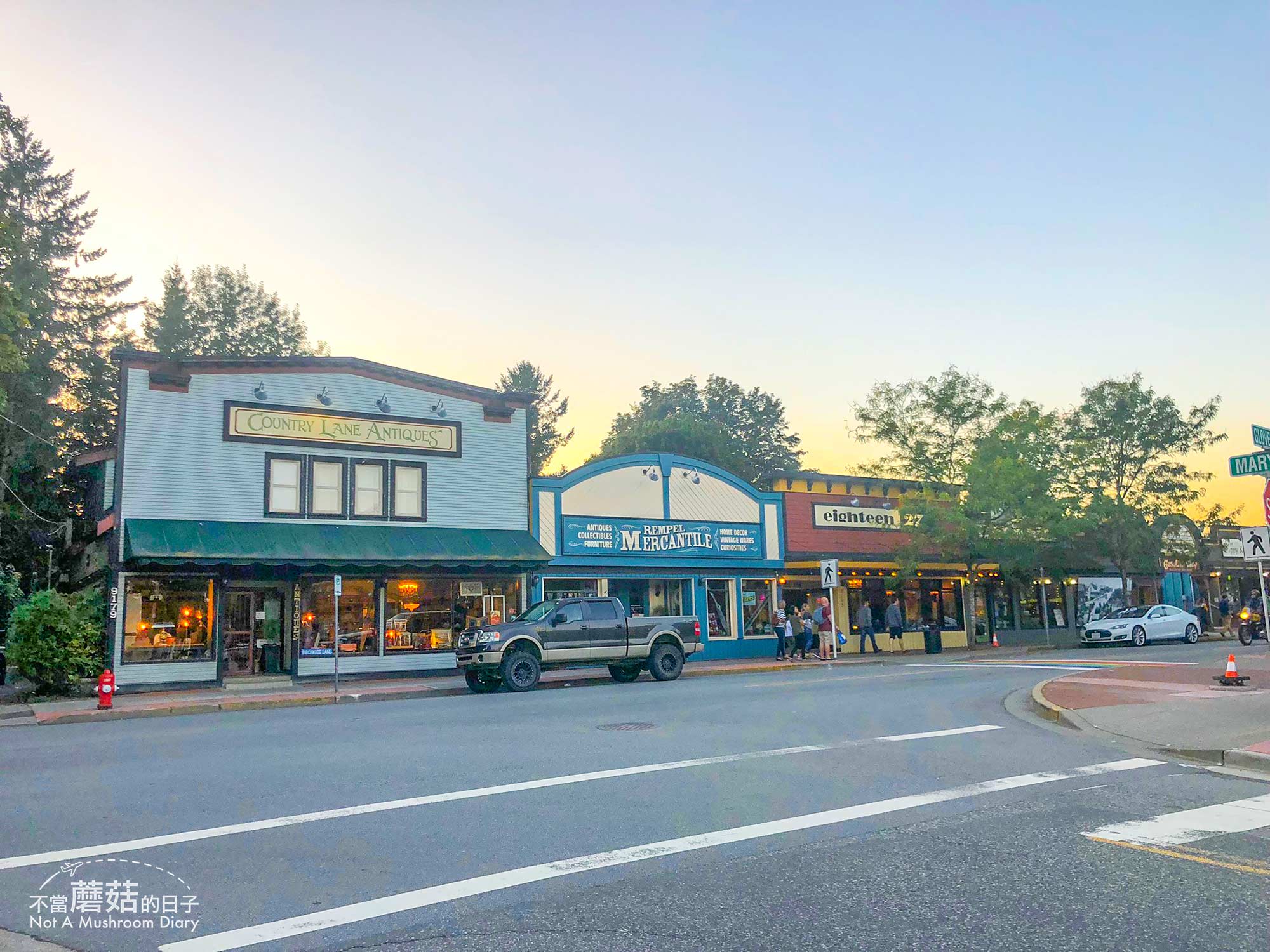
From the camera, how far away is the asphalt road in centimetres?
495

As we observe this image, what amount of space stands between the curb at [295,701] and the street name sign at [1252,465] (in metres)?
13.1

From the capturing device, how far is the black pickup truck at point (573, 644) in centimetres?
1980

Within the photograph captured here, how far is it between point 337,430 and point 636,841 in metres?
20.0

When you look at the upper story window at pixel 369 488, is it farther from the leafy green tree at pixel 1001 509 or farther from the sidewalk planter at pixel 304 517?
the leafy green tree at pixel 1001 509

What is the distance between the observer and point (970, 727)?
495 inches

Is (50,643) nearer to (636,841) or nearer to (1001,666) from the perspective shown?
(636,841)

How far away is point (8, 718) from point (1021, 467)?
93.5 feet

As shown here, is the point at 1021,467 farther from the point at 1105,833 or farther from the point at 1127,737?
the point at 1105,833

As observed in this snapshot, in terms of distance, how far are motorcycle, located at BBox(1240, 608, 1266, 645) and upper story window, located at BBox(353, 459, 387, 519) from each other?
1075 inches

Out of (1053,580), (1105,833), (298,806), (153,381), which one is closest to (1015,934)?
(1105,833)

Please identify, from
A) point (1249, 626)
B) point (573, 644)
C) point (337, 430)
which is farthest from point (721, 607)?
point (1249, 626)

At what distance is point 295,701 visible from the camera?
18844 mm

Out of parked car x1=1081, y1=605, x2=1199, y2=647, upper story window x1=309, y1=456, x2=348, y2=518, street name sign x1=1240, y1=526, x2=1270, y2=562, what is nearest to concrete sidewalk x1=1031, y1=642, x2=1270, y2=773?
street name sign x1=1240, y1=526, x2=1270, y2=562

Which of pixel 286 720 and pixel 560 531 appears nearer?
pixel 286 720
